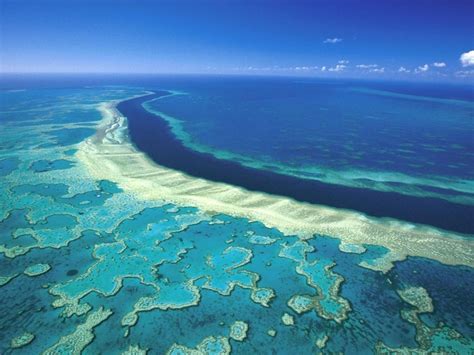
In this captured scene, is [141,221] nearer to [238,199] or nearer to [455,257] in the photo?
[238,199]

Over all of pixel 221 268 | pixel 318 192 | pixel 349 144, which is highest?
pixel 349 144

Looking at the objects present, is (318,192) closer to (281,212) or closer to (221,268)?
(281,212)

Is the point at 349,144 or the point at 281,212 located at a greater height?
the point at 349,144

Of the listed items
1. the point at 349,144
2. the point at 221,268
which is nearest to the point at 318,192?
the point at 221,268

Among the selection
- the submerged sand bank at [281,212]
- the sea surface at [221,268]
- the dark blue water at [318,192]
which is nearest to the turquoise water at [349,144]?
the sea surface at [221,268]

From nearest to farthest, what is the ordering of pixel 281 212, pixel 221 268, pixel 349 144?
pixel 221 268
pixel 281 212
pixel 349 144

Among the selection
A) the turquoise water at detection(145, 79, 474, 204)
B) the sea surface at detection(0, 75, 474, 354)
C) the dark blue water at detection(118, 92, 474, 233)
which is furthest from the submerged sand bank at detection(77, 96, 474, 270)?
the turquoise water at detection(145, 79, 474, 204)

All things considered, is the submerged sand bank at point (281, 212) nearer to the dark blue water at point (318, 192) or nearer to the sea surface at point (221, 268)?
the sea surface at point (221, 268)

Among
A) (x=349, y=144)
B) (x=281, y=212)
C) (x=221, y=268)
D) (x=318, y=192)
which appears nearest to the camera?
(x=221, y=268)
